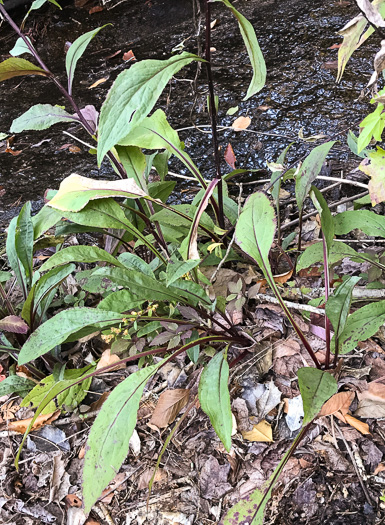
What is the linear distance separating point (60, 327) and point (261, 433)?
64cm

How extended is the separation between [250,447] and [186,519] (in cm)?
25

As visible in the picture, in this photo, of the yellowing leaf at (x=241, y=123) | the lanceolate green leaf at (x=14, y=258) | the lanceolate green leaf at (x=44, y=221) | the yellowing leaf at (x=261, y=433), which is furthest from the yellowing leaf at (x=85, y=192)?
the yellowing leaf at (x=241, y=123)

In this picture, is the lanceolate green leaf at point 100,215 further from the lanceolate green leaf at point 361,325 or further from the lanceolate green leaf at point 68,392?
the lanceolate green leaf at point 361,325

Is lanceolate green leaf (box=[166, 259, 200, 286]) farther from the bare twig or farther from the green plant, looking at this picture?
the bare twig

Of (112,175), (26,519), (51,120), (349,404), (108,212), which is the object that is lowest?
(349,404)

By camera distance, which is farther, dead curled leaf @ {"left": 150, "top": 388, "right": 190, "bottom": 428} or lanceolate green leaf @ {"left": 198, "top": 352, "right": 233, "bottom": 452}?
dead curled leaf @ {"left": 150, "top": 388, "right": 190, "bottom": 428}

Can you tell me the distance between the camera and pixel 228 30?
2.94 metres

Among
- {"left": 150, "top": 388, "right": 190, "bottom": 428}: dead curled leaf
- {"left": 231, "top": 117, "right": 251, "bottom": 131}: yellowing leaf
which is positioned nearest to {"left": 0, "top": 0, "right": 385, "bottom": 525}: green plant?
{"left": 150, "top": 388, "right": 190, "bottom": 428}: dead curled leaf

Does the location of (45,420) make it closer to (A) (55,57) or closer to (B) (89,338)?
(B) (89,338)

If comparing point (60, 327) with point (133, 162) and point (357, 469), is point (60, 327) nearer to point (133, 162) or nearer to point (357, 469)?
point (133, 162)

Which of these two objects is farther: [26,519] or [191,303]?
[191,303]

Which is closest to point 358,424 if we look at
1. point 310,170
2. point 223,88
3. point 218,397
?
point 218,397

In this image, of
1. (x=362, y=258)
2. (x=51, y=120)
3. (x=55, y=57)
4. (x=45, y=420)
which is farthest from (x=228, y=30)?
(x=45, y=420)

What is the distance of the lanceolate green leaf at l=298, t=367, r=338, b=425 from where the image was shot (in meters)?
0.94
